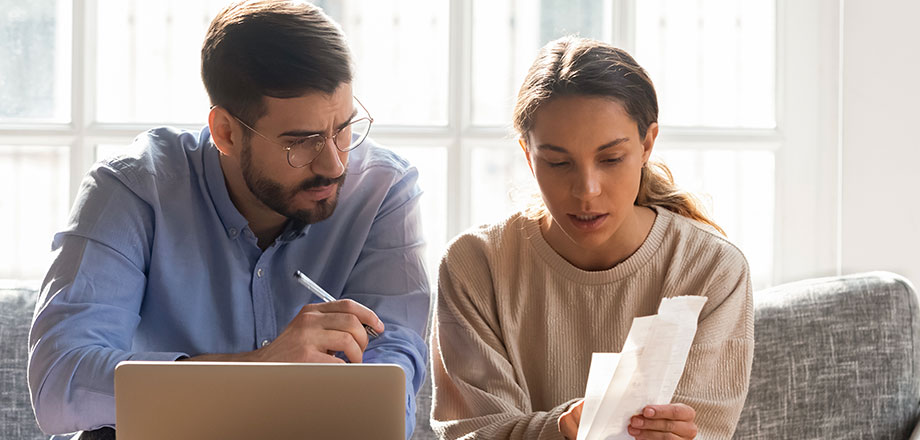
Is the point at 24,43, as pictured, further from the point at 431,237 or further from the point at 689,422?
the point at 689,422

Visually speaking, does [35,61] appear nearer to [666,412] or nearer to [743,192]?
[743,192]

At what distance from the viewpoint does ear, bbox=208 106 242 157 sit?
5.49 feet

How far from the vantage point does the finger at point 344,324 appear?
4.60 feet

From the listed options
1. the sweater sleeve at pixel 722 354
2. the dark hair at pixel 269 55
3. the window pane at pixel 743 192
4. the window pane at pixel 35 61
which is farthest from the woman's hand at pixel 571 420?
the window pane at pixel 35 61

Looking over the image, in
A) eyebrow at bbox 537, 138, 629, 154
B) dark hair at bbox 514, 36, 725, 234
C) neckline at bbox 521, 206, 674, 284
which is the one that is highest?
dark hair at bbox 514, 36, 725, 234

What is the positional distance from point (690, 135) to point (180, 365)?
224 cm

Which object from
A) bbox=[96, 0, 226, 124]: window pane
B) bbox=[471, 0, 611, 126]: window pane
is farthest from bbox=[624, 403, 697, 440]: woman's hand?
bbox=[96, 0, 226, 124]: window pane

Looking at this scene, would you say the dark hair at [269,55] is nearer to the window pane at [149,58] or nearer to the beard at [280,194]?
the beard at [280,194]

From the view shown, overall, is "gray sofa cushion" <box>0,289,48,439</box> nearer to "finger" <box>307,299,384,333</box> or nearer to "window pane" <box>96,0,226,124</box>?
"finger" <box>307,299,384,333</box>

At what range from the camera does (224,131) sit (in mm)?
1693

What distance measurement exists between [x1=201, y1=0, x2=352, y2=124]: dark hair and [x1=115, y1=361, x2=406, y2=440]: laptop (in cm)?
65

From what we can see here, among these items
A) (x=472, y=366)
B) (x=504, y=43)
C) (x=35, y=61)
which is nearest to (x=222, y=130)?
(x=472, y=366)

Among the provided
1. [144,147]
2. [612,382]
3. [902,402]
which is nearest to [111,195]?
[144,147]

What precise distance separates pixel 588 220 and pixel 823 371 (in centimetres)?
80
